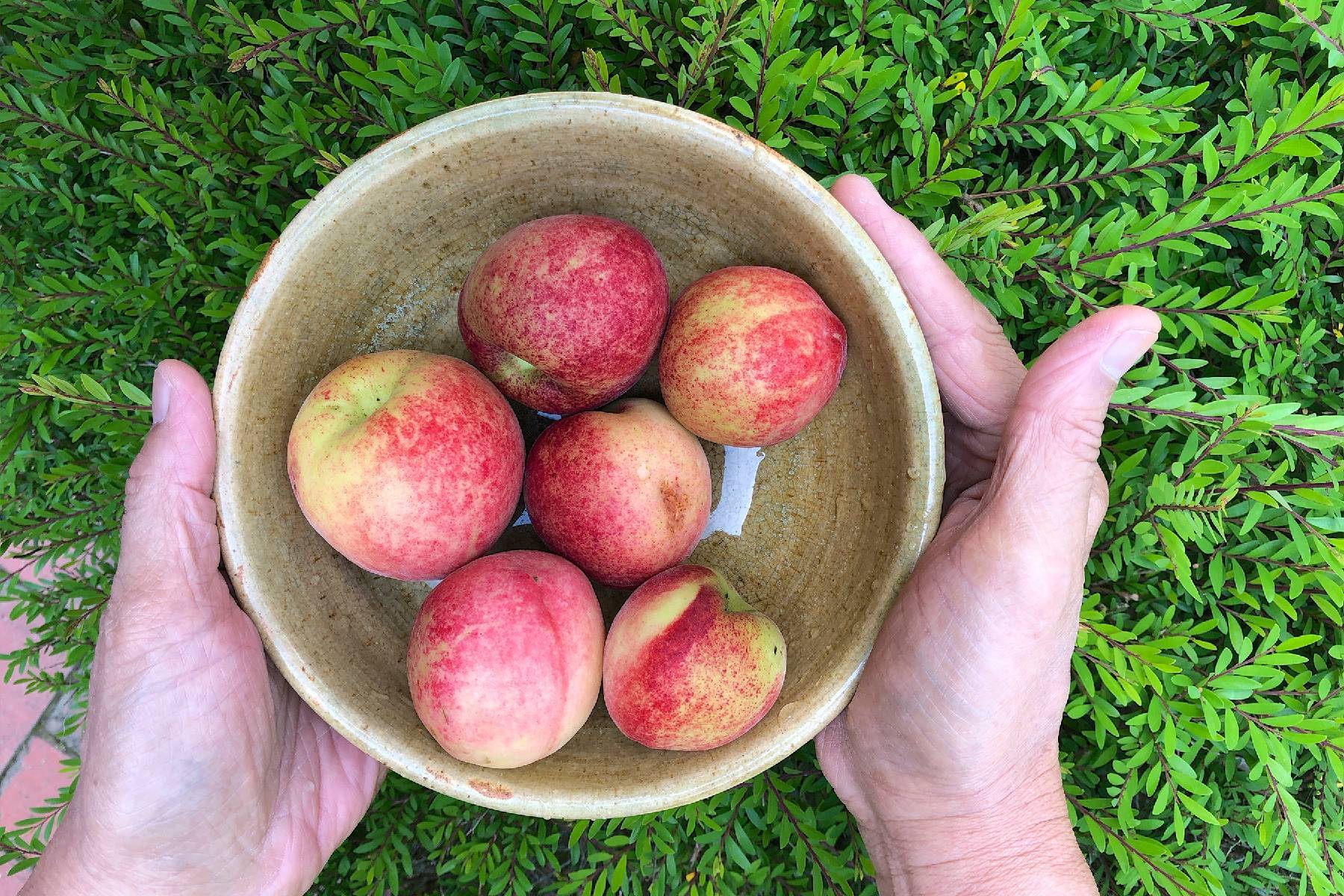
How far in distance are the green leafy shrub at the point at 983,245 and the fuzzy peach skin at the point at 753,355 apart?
27 cm

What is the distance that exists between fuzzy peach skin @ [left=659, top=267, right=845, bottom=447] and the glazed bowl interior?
4.3 inches

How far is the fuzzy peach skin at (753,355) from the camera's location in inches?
57.6

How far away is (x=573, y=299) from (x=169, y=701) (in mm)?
981

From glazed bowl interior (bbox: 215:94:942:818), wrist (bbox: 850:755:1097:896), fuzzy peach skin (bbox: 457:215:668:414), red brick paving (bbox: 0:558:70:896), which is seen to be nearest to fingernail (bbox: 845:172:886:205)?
glazed bowl interior (bbox: 215:94:942:818)

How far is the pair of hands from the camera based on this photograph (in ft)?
4.57

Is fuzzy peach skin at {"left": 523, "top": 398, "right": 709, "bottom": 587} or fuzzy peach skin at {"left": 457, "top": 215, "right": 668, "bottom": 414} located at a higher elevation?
fuzzy peach skin at {"left": 457, "top": 215, "right": 668, "bottom": 414}

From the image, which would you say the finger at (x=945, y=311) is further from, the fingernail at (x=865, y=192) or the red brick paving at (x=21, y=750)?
the red brick paving at (x=21, y=750)

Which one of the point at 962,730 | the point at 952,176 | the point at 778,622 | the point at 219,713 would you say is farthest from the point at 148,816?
the point at 952,176

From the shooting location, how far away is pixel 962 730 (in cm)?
151

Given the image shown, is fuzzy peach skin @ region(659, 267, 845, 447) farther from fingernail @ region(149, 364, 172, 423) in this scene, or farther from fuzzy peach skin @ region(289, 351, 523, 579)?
fingernail @ region(149, 364, 172, 423)

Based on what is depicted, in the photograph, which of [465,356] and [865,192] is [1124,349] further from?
[465,356]

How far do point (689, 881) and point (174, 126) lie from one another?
1930mm

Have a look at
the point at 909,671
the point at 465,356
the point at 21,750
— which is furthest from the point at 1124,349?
the point at 21,750

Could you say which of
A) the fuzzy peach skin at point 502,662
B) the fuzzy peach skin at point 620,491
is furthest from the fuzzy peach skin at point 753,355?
the fuzzy peach skin at point 502,662
